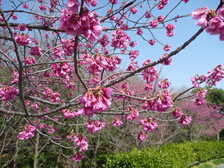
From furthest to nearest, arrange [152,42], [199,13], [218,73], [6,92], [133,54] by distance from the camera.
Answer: [152,42], [133,54], [218,73], [6,92], [199,13]

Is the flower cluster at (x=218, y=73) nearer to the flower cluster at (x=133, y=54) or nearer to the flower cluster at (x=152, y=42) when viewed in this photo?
the flower cluster at (x=133, y=54)

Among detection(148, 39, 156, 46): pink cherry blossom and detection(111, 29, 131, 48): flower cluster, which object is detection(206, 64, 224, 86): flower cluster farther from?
detection(111, 29, 131, 48): flower cluster

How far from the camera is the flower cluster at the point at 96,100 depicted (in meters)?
1.03

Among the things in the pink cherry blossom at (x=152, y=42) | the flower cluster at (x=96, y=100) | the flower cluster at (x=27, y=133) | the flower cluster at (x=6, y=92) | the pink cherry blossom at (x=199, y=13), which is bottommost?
the flower cluster at (x=27, y=133)

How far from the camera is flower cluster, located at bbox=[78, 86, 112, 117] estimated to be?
1034mm

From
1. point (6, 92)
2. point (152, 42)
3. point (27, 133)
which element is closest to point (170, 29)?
point (152, 42)

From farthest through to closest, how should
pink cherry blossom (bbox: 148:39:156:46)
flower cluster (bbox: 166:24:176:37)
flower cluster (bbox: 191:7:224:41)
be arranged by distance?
pink cherry blossom (bbox: 148:39:156:46) → flower cluster (bbox: 166:24:176:37) → flower cluster (bbox: 191:7:224:41)

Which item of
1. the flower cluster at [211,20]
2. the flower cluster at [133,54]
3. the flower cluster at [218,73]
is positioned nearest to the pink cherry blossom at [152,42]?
the flower cluster at [133,54]

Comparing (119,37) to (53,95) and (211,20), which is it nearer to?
(211,20)

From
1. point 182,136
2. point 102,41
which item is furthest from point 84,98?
point 182,136

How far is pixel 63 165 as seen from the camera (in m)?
7.62

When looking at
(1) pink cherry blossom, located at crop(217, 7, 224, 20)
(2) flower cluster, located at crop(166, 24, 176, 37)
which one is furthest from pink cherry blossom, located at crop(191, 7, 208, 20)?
(2) flower cluster, located at crop(166, 24, 176, 37)

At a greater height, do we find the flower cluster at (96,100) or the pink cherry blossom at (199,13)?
the pink cherry blossom at (199,13)

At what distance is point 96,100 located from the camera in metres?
1.05
